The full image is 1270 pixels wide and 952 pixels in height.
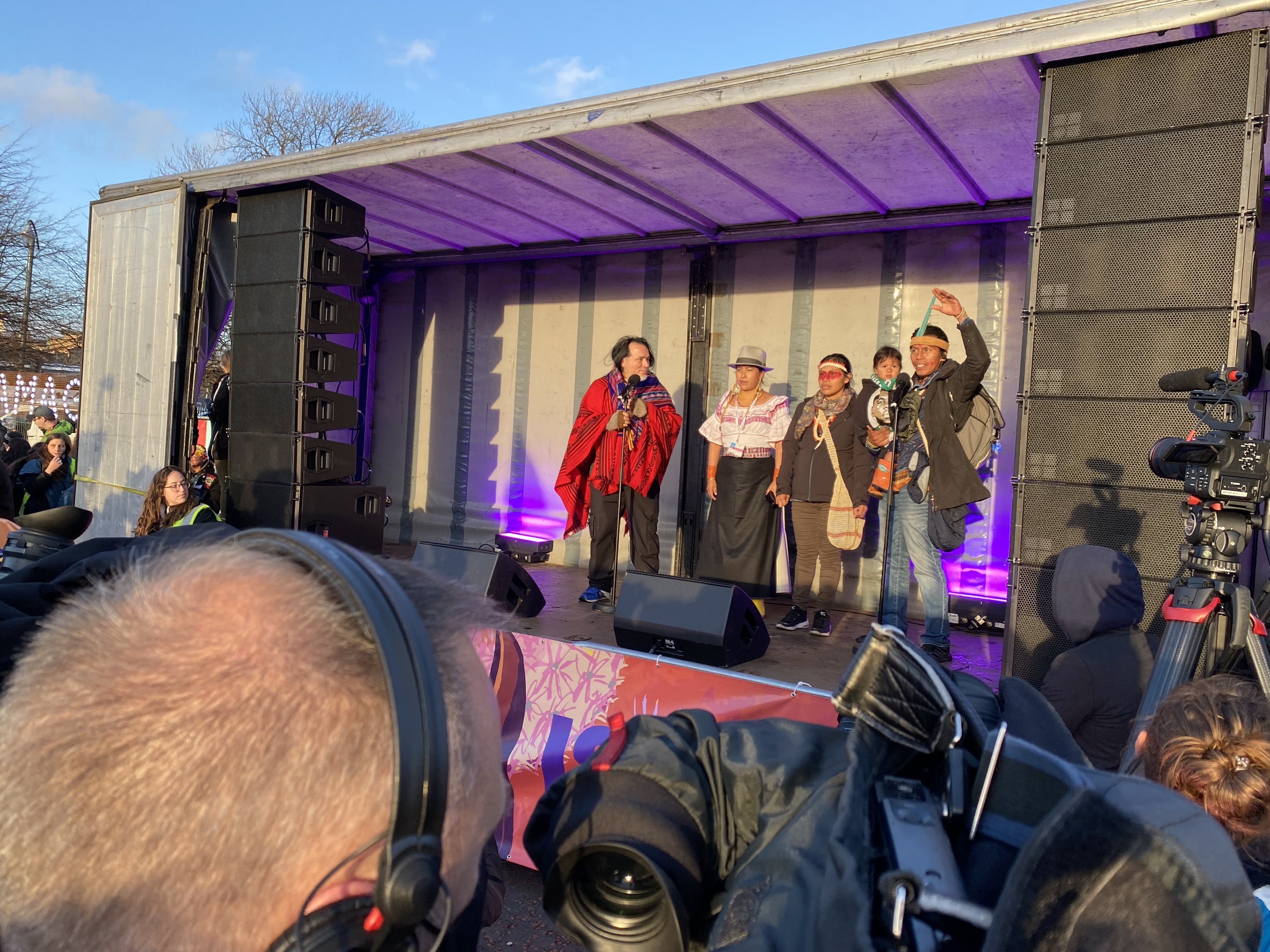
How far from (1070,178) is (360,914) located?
13.7 ft

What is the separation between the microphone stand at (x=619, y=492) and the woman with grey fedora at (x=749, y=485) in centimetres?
62

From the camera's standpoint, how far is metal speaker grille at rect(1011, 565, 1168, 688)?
3719mm

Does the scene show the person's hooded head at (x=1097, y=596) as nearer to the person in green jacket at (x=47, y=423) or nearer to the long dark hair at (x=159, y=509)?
the long dark hair at (x=159, y=509)

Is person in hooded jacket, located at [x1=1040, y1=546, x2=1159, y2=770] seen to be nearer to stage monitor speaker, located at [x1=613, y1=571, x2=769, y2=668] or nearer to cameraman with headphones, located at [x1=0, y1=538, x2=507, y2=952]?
stage monitor speaker, located at [x1=613, y1=571, x2=769, y2=668]

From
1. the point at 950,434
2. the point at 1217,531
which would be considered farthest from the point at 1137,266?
the point at 950,434

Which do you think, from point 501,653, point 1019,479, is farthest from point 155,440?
point 1019,479

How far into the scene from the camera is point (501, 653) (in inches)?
118

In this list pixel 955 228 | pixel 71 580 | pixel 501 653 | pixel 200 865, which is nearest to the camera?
pixel 200 865

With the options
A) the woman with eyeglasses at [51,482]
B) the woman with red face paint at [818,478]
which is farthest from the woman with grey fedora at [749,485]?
the woman with eyeglasses at [51,482]

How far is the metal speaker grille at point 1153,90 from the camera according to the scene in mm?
3365

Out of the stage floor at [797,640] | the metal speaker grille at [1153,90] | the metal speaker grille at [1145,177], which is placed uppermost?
the metal speaker grille at [1153,90]

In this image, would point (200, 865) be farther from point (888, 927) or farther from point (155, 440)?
point (155, 440)

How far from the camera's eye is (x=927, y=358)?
503 cm

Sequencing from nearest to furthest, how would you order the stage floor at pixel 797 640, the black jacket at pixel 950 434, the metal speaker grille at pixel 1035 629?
1. the metal speaker grille at pixel 1035 629
2. the stage floor at pixel 797 640
3. the black jacket at pixel 950 434
